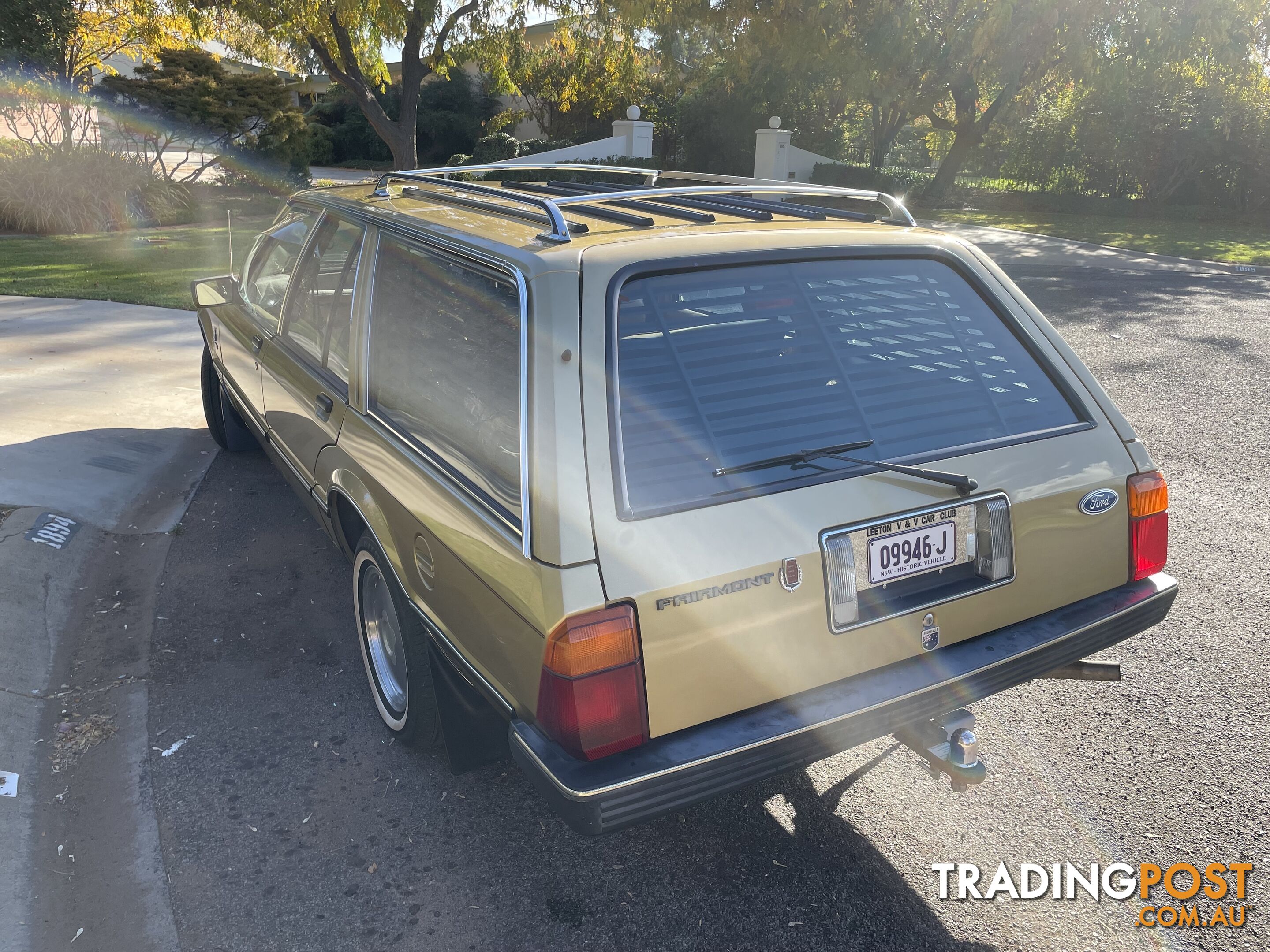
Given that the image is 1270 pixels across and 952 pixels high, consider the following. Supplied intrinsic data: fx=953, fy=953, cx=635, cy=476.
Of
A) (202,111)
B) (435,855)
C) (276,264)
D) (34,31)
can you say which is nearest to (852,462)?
(435,855)

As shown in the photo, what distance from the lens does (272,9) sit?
15453 millimetres

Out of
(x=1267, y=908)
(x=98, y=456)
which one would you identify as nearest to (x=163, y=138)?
(x=98, y=456)

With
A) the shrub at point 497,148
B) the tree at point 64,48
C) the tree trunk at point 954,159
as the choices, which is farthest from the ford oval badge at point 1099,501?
the shrub at point 497,148

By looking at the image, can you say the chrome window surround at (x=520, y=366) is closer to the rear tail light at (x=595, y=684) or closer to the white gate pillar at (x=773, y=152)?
the rear tail light at (x=595, y=684)

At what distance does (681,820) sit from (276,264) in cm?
335

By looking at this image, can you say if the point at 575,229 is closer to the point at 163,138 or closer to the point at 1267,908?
the point at 1267,908

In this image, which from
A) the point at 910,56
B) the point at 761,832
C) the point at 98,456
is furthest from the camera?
the point at 910,56

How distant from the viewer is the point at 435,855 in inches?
114

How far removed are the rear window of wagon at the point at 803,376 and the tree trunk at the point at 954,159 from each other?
2431 centimetres

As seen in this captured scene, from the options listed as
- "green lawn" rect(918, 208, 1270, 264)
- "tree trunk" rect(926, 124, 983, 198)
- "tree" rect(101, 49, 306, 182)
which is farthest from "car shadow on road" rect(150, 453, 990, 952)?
"tree trunk" rect(926, 124, 983, 198)

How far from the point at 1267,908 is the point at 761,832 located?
1.41 m

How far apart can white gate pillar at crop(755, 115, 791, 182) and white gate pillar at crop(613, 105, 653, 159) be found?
3.10 m

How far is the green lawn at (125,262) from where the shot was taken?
10.6 metres

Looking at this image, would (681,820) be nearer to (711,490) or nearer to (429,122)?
(711,490)
